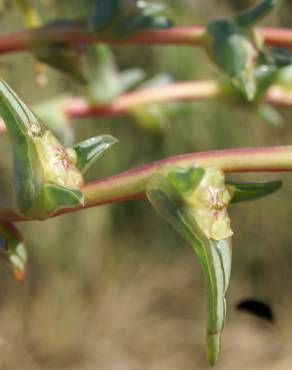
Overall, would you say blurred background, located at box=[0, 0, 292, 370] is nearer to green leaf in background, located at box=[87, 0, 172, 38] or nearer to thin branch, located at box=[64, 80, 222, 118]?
thin branch, located at box=[64, 80, 222, 118]

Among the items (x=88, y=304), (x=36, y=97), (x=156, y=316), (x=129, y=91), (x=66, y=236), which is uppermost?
(x=129, y=91)

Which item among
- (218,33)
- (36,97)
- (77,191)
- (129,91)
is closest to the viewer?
(77,191)

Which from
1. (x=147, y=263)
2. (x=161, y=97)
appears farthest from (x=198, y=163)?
(x=147, y=263)

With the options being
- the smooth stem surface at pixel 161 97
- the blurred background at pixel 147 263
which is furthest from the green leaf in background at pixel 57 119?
the blurred background at pixel 147 263

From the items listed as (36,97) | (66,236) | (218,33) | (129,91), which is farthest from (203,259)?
(66,236)

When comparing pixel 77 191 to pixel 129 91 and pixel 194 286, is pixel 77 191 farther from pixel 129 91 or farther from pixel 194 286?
pixel 194 286

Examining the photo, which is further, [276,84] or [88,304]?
[88,304]

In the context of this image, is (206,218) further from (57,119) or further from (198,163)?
(57,119)
